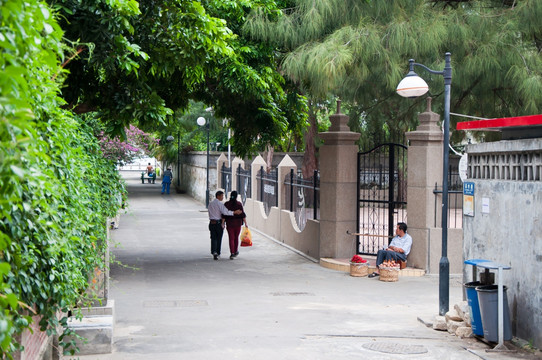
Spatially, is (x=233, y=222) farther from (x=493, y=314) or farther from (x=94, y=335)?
(x=493, y=314)

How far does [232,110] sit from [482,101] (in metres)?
6.68

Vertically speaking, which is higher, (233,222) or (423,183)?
(423,183)

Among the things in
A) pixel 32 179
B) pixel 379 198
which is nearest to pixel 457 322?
pixel 379 198

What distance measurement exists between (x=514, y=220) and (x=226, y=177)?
23.1 m

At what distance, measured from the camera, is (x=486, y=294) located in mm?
9992

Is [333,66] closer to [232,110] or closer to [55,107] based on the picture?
[232,110]

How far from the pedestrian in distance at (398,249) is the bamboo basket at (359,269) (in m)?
0.21

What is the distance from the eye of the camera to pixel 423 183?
16.4 meters

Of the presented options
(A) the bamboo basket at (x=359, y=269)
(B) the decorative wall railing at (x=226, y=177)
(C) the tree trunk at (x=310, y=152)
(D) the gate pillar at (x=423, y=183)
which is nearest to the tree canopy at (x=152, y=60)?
(D) the gate pillar at (x=423, y=183)

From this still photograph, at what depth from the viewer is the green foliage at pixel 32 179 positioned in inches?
125

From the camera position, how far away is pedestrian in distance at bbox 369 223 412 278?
1605 centimetres

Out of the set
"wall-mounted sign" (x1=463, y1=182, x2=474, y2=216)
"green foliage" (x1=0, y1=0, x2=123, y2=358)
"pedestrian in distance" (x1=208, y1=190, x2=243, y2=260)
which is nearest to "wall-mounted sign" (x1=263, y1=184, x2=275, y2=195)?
"pedestrian in distance" (x1=208, y1=190, x2=243, y2=260)

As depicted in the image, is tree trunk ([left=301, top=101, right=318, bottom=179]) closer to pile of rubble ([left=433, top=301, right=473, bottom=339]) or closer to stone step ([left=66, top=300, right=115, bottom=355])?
pile of rubble ([left=433, top=301, right=473, bottom=339])

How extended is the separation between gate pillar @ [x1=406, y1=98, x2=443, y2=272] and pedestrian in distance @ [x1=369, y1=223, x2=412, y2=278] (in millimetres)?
259
